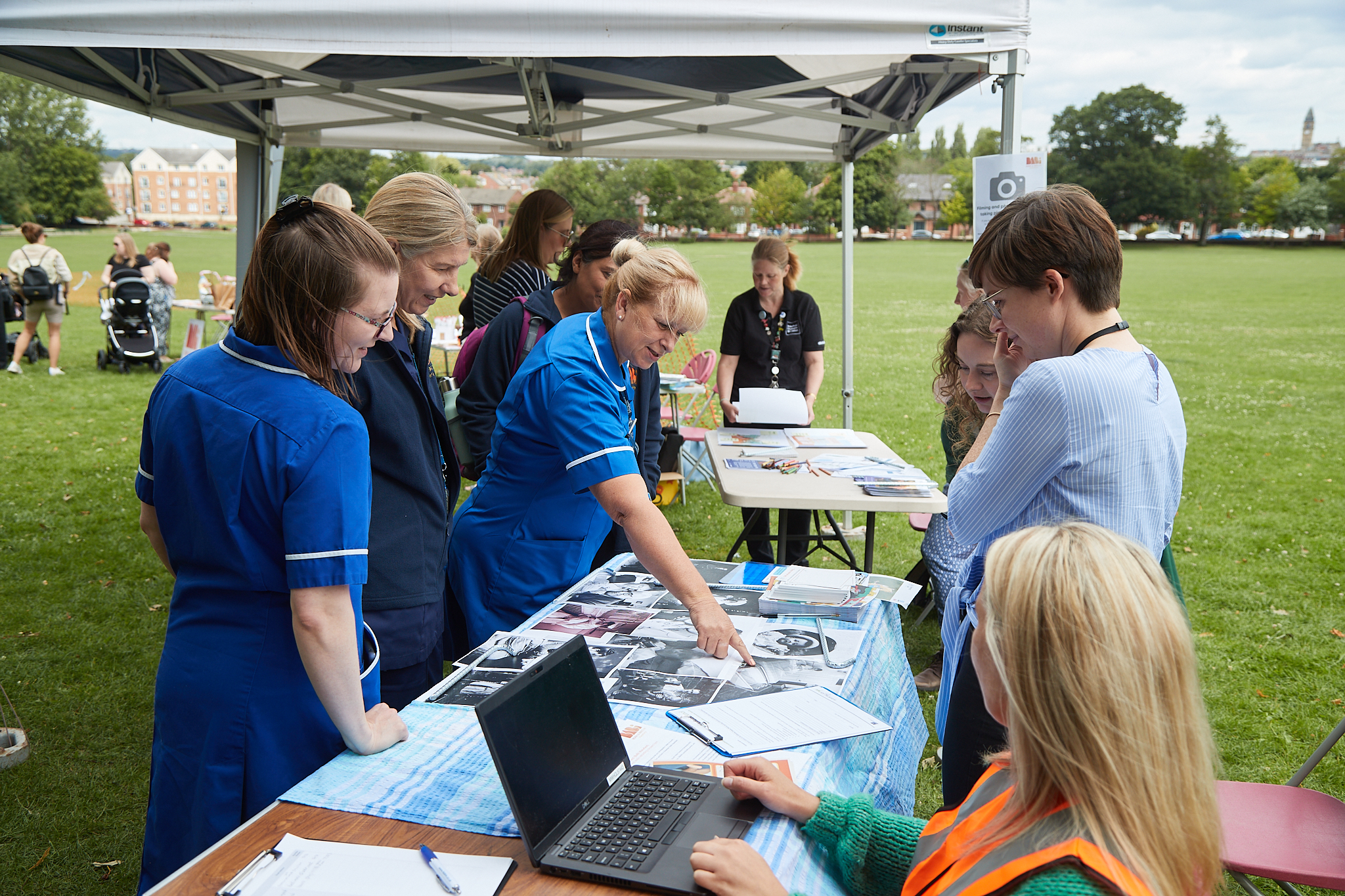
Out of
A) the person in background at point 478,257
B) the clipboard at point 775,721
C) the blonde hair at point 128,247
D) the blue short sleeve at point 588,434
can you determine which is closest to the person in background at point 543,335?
the person in background at point 478,257

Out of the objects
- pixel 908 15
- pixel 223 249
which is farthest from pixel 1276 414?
pixel 223 249

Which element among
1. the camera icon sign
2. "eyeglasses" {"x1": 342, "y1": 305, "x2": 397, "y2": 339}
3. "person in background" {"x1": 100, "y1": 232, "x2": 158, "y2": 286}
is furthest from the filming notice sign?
"person in background" {"x1": 100, "y1": 232, "x2": 158, "y2": 286}

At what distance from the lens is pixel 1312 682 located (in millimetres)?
3818

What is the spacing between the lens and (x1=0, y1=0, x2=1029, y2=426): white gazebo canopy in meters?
2.44

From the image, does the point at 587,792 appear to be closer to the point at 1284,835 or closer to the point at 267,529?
the point at 267,529

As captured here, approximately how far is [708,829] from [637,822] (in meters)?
0.10

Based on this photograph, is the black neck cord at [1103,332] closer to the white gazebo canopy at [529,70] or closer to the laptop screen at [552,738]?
the laptop screen at [552,738]

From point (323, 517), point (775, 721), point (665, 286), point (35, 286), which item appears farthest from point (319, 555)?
point (35, 286)

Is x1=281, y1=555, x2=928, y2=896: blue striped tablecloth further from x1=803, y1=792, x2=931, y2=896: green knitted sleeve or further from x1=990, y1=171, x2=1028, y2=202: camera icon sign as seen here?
x1=990, y1=171, x2=1028, y2=202: camera icon sign

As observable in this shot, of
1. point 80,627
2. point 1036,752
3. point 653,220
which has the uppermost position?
point 653,220

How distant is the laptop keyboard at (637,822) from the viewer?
116cm

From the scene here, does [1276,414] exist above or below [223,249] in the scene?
below

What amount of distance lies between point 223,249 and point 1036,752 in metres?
43.5

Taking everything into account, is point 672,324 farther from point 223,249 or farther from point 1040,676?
point 223,249
